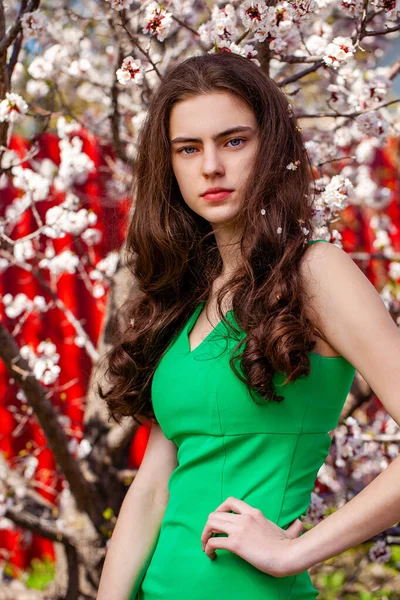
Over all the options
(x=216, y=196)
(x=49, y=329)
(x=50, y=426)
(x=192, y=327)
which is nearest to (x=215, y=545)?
(x=192, y=327)

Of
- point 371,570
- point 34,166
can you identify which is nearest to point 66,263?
point 34,166

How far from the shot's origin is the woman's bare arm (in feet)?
5.07

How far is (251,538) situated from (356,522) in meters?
0.18

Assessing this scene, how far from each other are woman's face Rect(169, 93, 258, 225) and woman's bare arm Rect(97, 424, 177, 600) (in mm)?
545

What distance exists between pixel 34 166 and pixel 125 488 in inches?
84.8

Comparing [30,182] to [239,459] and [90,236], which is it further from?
[239,459]

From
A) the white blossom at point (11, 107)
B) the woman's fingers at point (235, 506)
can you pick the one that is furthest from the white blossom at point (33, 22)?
the woman's fingers at point (235, 506)

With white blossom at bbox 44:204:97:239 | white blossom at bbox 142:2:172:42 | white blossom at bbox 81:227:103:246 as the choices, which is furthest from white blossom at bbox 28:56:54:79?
white blossom at bbox 142:2:172:42

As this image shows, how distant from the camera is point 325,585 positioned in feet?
11.6

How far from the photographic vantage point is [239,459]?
1.35m

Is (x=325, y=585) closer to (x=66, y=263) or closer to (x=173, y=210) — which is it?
(x=66, y=263)

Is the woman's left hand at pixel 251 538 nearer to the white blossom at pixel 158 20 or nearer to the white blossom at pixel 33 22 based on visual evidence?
the white blossom at pixel 158 20

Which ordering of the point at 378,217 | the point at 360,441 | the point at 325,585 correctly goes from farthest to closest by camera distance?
1. the point at 378,217
2. the point at 325,585
3. the point at 360,441

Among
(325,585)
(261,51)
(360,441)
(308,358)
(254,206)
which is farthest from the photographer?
(325,585)
